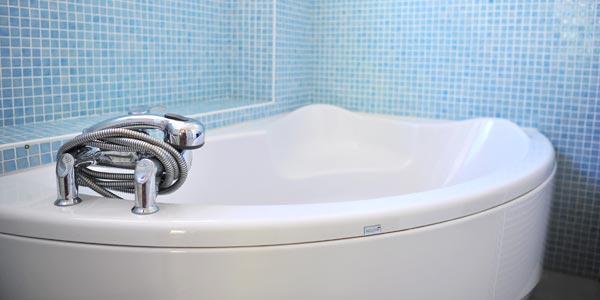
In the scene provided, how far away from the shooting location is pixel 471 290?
155 centimetres

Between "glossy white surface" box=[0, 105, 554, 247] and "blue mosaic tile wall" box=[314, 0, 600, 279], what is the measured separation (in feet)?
0.54

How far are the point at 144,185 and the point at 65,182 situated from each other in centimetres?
19

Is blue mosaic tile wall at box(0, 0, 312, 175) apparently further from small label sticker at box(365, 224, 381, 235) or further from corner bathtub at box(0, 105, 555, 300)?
small label sticker at box(365, 224, 381, 235)

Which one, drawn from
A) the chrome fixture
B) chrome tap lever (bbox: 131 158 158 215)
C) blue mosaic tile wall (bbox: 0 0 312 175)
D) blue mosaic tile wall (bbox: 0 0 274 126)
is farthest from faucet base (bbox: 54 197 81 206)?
blue mosaic tile wall (bbox: 0 0 274 126)

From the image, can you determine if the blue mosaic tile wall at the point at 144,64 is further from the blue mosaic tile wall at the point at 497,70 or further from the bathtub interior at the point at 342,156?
the blue mosaic tile wall at the point at 497,70

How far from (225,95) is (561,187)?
Result: 1.68m

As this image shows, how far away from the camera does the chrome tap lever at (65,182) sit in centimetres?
128

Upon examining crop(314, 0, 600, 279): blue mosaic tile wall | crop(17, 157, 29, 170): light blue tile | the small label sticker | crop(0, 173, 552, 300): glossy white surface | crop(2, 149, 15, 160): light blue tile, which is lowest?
crop(0, 173, 552, 300): glossy white surface

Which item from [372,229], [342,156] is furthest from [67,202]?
[342,156]

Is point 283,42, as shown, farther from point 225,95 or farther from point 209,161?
point 209,161

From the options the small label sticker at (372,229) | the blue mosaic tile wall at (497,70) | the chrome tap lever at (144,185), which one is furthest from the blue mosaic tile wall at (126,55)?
the small label sticker at (372,229)

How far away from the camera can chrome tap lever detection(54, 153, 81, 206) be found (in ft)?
4.19

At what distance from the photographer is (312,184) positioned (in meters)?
2.73

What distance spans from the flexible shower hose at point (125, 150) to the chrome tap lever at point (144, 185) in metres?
0.03
